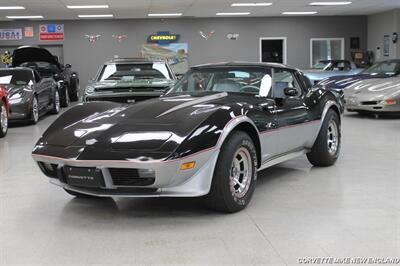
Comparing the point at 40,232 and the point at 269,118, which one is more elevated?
the point at 269,118

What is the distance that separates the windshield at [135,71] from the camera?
358 inches

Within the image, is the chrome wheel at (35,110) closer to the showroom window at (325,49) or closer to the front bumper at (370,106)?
the front bumper at (370,106)

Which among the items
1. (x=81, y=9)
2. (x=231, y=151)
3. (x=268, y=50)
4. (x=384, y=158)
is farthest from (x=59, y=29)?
(x=231, y=151)

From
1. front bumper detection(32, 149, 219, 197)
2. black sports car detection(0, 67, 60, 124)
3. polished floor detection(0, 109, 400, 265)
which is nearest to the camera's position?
polished floor detection(0, 109, 400, 265)

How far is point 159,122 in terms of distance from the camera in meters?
4.12

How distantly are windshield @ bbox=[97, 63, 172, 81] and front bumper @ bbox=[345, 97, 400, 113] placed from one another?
476 centimetres

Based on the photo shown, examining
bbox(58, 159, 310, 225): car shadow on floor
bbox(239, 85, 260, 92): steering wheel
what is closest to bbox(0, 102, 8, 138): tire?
bbox(58, 159, 310, 225): car shadow on floor

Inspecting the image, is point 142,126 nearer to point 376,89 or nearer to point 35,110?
point 35,110

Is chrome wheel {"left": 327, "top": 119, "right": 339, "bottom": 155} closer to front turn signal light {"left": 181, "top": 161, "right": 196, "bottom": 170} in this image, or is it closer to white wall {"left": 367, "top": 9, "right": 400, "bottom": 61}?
front turn signal light {"left": 181, "top": 161, "right": 196, "bottom": 170}

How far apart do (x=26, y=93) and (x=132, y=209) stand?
740 cm

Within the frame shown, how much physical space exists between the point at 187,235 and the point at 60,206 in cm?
149

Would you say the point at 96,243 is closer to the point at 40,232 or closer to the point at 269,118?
the point at 40,232

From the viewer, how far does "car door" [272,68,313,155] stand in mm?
5062

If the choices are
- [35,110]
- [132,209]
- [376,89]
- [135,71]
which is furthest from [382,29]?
[132,209]
